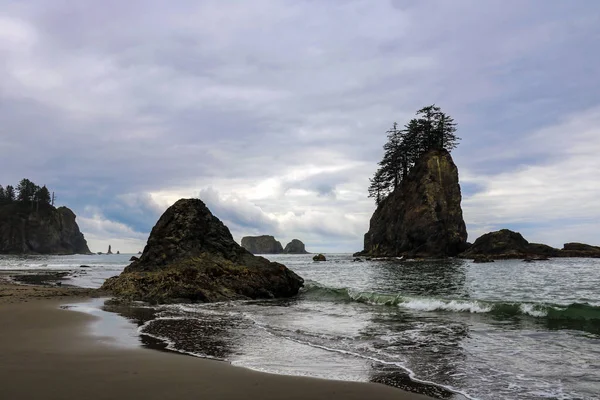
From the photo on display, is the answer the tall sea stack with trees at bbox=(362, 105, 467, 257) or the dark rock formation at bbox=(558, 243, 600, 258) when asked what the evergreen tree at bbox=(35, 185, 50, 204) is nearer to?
the tall sea stack with trees at bbox=(362, 105, 467, 257)

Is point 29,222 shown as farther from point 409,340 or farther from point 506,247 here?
point 409,340

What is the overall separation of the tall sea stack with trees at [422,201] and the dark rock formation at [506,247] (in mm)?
4405

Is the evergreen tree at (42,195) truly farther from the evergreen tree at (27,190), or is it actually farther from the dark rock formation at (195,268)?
the dark rock formation at (195,268)

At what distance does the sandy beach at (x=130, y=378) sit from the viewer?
5.16 meters

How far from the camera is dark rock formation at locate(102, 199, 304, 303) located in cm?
1941

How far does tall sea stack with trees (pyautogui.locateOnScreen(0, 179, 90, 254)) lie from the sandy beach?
6417 inches

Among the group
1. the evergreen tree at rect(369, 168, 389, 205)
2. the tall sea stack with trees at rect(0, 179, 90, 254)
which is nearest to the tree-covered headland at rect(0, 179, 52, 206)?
the tall sea stack with trees at rect(0, 179, 90, 254)

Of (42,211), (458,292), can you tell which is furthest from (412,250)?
(42,211)

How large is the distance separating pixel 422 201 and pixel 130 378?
72.2 metres

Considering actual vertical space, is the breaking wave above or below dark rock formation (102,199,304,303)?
below

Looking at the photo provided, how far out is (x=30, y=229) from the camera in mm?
145500

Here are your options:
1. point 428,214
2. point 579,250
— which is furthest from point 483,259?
point 579,250

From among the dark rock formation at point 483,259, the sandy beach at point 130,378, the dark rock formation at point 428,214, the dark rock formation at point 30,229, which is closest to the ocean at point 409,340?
the sandy beach at point 130,378

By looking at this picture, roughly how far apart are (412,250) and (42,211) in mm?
139189
